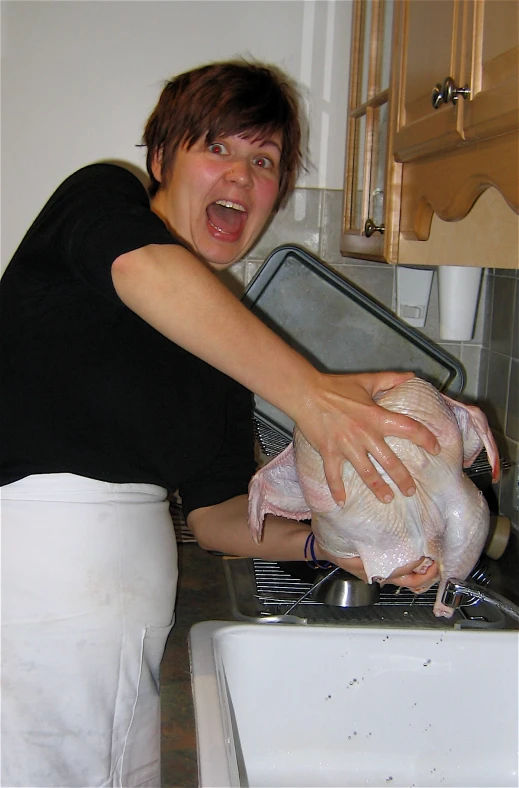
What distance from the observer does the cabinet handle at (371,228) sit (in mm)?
1629

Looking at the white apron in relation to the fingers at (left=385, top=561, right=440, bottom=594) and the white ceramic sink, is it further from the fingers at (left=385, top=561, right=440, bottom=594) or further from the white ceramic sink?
the fingers at (left=385, top=561, right=440, bottom=594)

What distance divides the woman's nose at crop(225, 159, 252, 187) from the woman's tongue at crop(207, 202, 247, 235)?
0.06m

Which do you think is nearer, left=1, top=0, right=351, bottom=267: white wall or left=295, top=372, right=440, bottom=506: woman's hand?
left=295, top=372, right=440, bottom=506: woman's hand

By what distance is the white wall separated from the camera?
1912 mm

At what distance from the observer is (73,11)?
1909 millimetres

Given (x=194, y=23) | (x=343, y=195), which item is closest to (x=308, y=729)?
(x=343, y=195)

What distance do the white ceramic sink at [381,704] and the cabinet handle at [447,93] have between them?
0.74 m

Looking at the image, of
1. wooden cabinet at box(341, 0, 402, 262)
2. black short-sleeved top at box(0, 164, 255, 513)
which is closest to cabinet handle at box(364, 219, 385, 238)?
wooden cabinet at box(341, 0, 402, 262)

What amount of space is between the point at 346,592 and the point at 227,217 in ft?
2.18

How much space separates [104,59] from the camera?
76.2 inches

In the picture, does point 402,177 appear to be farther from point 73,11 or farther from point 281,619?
point 73,11

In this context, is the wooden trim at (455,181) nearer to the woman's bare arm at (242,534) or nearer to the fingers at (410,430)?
the fingers at (410,430)

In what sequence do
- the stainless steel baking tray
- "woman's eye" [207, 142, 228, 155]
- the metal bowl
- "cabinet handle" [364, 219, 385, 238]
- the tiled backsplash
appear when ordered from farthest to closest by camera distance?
1. the tiled backsplash
2. the stainless steel baking tray
3. "cabinet handle" [364, 219, 385, 238]
4. the metal bowl
5. "woman's eye" [207, 142, 228, 155]

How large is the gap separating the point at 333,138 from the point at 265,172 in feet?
2.37
